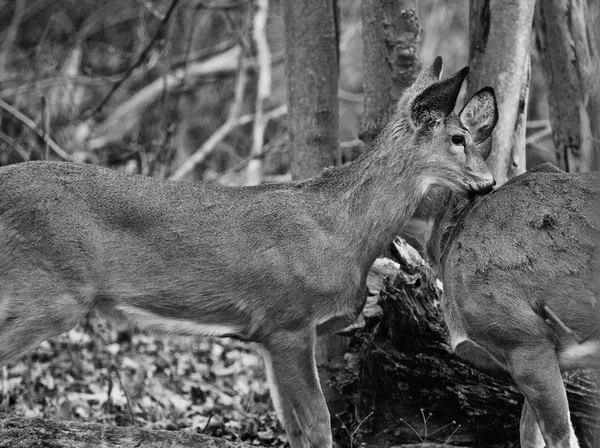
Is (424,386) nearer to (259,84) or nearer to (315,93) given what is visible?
(315,93)

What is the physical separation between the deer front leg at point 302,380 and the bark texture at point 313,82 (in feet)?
6.38

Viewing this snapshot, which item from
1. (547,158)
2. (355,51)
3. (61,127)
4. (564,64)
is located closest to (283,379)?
(564,64)

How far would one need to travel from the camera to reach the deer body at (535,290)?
5.76 metres

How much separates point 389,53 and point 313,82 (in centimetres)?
67

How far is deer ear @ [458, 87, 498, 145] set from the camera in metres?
6.68

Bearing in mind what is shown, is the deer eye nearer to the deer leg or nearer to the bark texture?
the bark texture

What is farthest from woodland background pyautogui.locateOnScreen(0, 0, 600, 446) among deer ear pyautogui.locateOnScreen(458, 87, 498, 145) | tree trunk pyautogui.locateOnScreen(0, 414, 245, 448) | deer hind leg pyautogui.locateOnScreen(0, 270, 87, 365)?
deer hind leg pyautogui.locateOnScreen(0, 270, 87, 365)

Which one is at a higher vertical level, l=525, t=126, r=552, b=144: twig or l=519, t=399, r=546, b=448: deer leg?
l=525, t=126, r=552, b=144: twig

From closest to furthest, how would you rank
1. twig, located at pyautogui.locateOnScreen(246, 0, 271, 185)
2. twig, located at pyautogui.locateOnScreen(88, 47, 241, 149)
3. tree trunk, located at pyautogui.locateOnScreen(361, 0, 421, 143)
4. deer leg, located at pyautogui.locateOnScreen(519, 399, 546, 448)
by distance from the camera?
deer leg, located at pyautogui.locateOnScreen(519, 399, 546, 448)
tree trunk, located at pyautogui.locateOnScreen(361, 0, 421, 143)
twig, located at pyautogui.locateOnScreen(246, 0, 271, 185)
twig, located at pyautogui.locateOnScreen(88, 47, 241, 149)

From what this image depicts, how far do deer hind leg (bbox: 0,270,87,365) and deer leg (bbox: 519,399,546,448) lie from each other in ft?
10.1

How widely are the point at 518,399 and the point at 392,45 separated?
9.77ft

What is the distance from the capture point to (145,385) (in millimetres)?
8688

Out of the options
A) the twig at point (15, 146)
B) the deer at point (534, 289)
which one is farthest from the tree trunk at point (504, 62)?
the twig at point (15, 146)

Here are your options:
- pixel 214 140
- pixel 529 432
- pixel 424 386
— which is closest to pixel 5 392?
pixel 424 386
